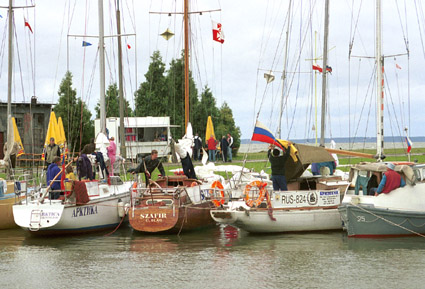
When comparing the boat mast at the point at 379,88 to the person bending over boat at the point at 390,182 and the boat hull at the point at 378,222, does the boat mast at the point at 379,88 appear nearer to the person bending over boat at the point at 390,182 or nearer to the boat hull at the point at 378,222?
the person bending over boat at the point at 390,182

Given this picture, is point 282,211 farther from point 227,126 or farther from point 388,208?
point 227,126

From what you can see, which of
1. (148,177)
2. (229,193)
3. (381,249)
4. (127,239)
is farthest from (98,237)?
(381,249)

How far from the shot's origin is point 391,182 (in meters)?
18.0

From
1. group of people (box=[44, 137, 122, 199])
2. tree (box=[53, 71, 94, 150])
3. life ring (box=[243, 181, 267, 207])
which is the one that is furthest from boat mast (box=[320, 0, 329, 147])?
tree (box=[53, 71, 94, 150])

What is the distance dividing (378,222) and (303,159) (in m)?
3.65

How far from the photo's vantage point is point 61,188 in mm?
19250

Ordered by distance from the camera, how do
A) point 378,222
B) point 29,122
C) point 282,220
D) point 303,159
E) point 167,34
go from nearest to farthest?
point 378,222, point 282,220, point 303,159, point 167,34, point 29,122

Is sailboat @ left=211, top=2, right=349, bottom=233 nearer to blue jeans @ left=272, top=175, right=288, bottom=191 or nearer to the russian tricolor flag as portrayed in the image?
the russian tricolor flag

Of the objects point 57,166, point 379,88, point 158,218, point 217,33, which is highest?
point 217,33

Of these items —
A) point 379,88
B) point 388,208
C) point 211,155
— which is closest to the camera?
point 388,208

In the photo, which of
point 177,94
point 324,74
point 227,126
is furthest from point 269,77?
point 227,126

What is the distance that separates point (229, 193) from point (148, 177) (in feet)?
9.95

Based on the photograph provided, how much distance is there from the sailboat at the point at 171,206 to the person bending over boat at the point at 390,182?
529 centimetres

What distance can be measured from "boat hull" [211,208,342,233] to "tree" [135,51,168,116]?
34.5 m
